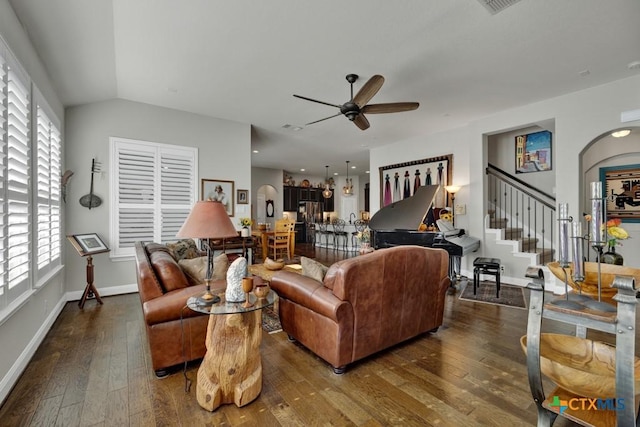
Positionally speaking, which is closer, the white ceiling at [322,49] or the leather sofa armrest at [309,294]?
the leather sofa armrest at [309,294]

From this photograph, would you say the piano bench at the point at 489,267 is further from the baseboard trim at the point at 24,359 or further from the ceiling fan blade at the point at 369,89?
the baseboard trim at the point at 24,359

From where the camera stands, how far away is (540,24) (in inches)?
109

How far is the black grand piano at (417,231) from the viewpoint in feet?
11.0

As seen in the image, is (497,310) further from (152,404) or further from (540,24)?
(152,404)

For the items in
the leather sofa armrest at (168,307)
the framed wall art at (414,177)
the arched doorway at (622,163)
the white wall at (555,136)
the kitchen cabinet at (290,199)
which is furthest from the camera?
the kitchen cabinet at (290,199)

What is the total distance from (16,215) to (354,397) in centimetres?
300

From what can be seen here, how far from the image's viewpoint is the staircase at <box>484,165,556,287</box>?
5.09m

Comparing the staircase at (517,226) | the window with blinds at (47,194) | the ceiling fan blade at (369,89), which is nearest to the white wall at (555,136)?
the staircase at (517,226)

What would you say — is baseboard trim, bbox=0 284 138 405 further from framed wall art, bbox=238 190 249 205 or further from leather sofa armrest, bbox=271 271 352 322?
framed wall art, bbox=238 190 249 205

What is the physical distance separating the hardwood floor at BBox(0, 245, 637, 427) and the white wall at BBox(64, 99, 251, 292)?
1.65 metres

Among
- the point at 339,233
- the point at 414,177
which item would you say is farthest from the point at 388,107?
the point at 339,233

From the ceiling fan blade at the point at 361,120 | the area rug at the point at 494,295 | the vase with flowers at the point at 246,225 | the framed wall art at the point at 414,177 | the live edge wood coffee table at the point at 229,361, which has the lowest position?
the area rug at the point at 494,295

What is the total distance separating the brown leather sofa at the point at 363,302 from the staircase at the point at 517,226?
10.3ft

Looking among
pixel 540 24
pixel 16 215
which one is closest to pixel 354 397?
pixel 16 215
